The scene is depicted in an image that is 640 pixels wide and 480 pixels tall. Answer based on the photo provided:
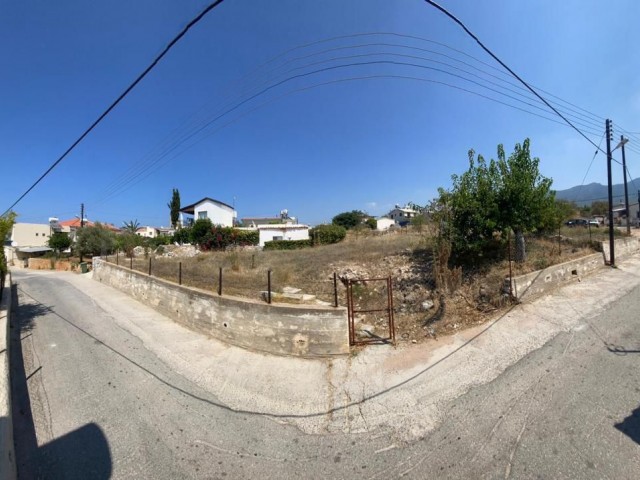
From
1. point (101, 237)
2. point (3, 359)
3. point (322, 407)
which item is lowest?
point (322, 407)

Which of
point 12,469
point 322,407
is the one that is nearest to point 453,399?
point 322,407

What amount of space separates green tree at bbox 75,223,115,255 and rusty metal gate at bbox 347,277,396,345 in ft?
95.2

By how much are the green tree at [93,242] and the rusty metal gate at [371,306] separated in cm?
2902

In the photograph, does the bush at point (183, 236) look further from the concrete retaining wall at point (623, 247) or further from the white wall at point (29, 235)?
the white wall at point (29, 235)

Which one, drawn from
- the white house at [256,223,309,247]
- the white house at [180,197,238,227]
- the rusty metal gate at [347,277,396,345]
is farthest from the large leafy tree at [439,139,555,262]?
the white house at [180,197,238,227]

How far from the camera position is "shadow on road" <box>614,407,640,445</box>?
10.1 feet

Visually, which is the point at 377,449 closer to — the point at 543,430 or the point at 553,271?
the point at 543,430

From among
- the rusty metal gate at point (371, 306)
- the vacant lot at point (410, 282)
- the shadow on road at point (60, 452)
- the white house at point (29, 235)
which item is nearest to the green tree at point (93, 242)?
the vacant lot at point (410, 282)

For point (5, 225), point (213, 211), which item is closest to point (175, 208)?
point (213, 211)

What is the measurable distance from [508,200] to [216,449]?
34.5 feet

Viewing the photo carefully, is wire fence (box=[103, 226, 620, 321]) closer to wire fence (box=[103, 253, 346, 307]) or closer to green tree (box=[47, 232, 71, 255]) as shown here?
wire fence (box=[103, 253, 346, 307])

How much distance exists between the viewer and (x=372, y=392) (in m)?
4.36

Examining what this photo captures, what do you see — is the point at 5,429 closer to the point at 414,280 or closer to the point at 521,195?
the point at 414,280

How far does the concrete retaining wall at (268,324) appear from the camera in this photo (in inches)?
216
